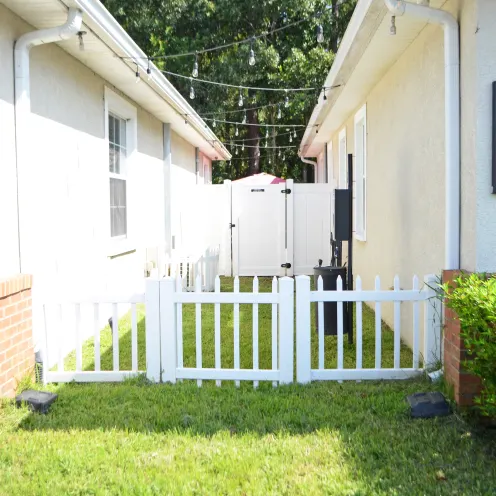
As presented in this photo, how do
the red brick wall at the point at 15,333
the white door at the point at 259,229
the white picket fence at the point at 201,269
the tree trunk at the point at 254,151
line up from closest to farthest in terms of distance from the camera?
the red brick wall at the point at 15,333, the white picket fence at the point at 201,269, the white door at the point at 259,229, the tree trunk at the point at 254,151

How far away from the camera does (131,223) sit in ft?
29.4

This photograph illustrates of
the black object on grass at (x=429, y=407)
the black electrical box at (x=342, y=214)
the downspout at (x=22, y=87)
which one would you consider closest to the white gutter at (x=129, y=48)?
the downspout at (x=22, y=87)

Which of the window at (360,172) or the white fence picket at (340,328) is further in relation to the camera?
the window at (360,172)

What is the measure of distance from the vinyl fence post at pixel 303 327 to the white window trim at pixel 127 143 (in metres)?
3.67

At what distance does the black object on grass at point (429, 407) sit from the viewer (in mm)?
3879

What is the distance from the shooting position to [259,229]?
40.4 ft

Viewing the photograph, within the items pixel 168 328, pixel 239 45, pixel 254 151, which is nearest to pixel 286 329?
pixel 168 328

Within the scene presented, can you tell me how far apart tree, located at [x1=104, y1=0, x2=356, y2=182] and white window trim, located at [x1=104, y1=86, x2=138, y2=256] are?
11.7 meters

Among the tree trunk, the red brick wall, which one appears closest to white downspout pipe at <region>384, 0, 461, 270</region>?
the red brick wall

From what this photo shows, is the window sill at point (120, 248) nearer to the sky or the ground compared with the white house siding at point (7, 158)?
nearer to the ground

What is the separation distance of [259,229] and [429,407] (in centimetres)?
860

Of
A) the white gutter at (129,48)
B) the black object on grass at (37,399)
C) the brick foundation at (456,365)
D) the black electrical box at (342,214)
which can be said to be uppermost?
the white gutter at (129,48)

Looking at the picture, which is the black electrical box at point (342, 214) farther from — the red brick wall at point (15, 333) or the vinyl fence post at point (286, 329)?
the red brick wall at point (15, 333)

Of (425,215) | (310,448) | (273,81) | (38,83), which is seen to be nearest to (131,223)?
(38,83)
